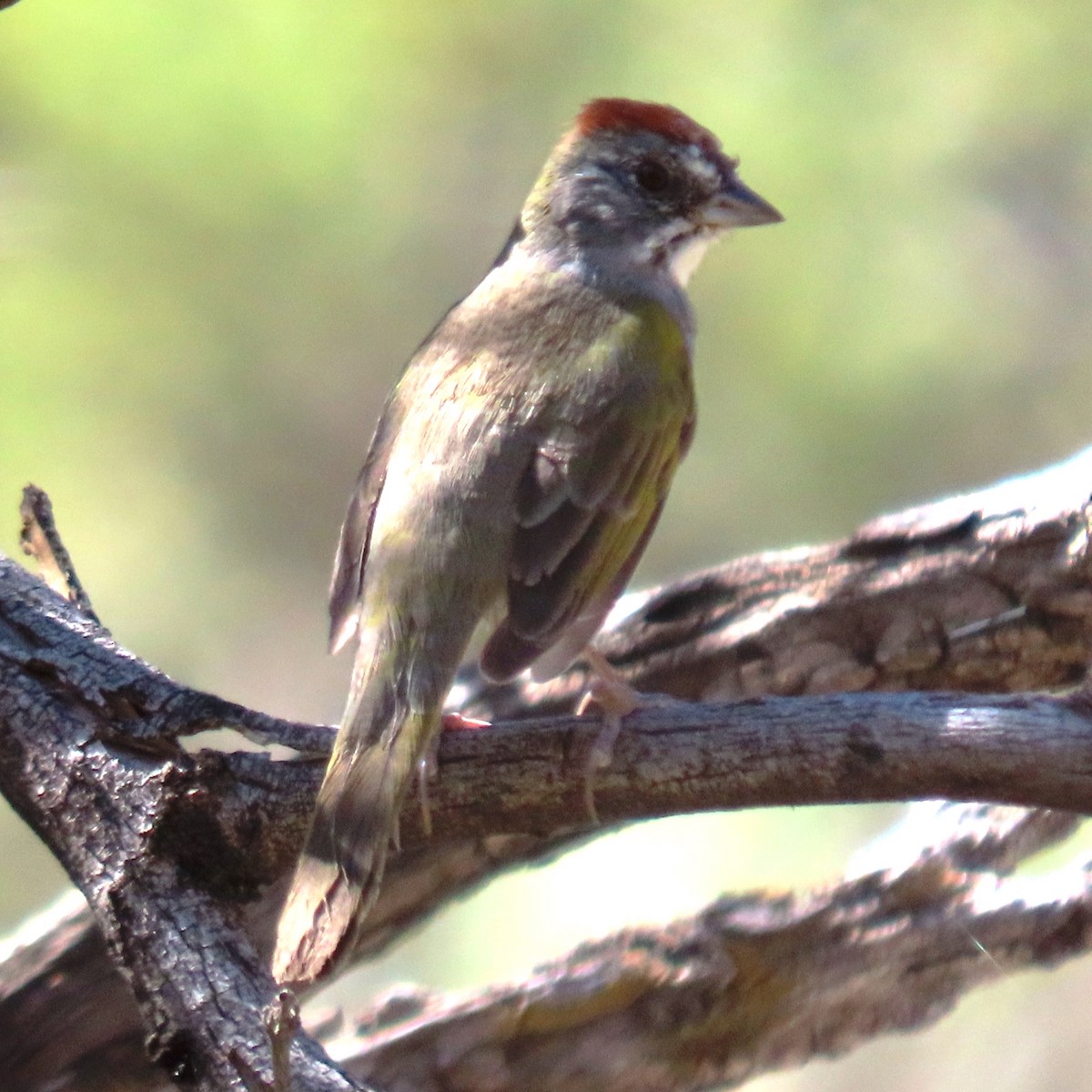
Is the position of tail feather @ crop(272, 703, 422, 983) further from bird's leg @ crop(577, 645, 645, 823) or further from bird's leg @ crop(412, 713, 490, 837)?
bird's leg @ crop(577, 645, 645, 823)

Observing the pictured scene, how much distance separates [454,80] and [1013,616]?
3.59 meters

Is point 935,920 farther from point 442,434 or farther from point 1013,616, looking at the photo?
point 442,434

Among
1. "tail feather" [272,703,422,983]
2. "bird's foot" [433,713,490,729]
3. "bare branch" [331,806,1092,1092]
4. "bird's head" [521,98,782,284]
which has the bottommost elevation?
"bare branch" [331,806,1092,1092]

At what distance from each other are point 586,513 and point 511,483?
0.17m

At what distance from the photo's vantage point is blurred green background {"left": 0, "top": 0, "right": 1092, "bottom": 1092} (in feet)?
18.7

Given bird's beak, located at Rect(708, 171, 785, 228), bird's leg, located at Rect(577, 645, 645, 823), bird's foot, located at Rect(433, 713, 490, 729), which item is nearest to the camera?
bird's leg, located at Rect(577, 645, 645, 823)

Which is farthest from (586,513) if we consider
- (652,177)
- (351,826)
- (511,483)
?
(652,177)

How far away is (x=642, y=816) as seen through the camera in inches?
106

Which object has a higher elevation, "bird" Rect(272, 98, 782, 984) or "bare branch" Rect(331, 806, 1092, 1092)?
"bird" Rect(272, 98, 782, 984)

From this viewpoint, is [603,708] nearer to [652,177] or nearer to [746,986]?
[746,986]

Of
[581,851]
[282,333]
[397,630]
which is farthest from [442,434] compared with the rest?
[282,333]

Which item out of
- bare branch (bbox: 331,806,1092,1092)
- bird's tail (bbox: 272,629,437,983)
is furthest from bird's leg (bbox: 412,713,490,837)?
bare branch (bbox: 331,806,1092,1092)

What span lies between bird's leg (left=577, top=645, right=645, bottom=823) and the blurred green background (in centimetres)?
255

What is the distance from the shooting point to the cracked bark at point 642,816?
2.74 metres
